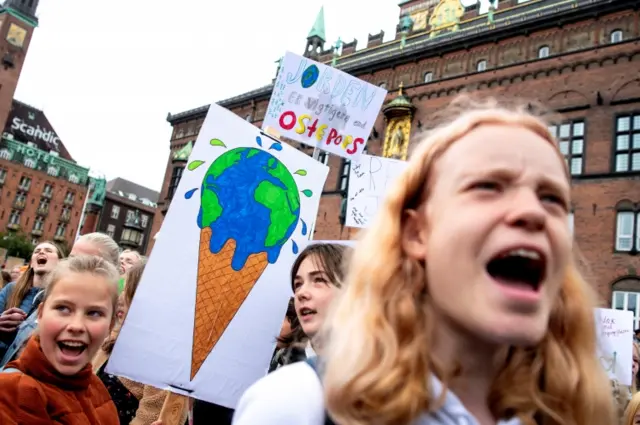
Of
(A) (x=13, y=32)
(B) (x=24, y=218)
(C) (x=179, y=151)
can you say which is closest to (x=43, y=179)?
(B) (x=24, y=218)

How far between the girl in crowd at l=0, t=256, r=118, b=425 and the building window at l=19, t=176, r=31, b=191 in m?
73.6

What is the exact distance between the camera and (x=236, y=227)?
3.07m

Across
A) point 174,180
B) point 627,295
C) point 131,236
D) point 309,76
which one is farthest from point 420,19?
point 131,236

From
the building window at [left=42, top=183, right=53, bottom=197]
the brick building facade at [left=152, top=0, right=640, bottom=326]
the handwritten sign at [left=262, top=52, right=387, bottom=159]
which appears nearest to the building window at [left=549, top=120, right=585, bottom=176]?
the brick building facade at [left=152, top=0, right=640, bottom=326]

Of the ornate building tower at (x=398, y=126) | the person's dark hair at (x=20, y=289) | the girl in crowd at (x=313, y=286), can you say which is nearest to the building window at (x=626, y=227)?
the ornate building tower at (x=398, y=126)

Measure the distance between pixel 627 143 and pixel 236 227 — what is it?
17.3 meters

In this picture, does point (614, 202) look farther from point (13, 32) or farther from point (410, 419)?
point (13, 32)

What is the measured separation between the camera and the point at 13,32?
213 feet

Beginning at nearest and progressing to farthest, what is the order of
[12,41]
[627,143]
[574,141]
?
[627,143] < [574,141] < [12,41]

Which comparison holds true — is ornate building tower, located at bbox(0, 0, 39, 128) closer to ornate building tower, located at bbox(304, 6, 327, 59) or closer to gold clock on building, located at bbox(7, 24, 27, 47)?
gold clock on building, located at bbox(7, 24, 27, 47)

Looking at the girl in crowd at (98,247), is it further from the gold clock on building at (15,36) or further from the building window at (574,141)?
the gold clock on building at (15,36)

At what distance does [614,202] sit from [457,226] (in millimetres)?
17592

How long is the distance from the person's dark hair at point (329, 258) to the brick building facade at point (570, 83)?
11368 mm

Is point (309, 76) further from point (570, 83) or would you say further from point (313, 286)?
point (570, 83)
